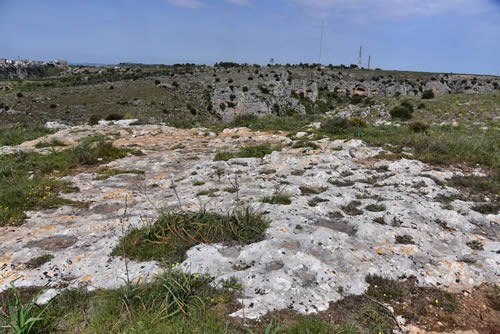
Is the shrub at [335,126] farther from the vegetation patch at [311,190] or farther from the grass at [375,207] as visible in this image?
the grass at [375,207]

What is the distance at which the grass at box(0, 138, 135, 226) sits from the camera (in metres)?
6.06

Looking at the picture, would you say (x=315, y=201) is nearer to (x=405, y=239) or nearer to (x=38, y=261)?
(x=405, y=239)

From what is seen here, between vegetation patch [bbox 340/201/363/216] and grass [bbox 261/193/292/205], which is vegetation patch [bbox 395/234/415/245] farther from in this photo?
grass [bbox 261/193/292/205]

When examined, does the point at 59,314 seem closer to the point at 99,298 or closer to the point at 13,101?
the point at 99,298

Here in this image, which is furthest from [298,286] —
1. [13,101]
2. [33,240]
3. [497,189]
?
[13,101]

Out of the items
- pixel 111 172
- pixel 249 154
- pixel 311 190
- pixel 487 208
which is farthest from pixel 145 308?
pixel 249 154

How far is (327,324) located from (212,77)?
160 feet

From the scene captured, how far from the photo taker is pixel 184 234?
4.56 metres

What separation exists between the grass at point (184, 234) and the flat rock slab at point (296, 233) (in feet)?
0.62

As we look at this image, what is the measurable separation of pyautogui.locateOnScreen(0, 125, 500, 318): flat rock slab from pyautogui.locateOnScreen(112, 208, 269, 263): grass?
7.5 inches

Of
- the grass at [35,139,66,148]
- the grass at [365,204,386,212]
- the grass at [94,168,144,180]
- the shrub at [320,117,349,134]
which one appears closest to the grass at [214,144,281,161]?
the grass at [94,168,144,180]

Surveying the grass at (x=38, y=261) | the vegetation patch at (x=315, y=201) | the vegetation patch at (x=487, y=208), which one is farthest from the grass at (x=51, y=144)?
the vegetation patch at (x=487, y=208)

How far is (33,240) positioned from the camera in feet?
15.5

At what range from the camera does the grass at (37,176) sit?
606 cm
